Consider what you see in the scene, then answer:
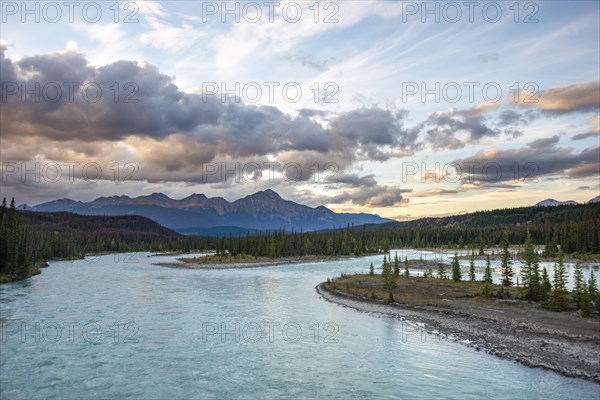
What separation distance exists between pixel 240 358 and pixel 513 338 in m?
21.1

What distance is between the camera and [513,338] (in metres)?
32.1

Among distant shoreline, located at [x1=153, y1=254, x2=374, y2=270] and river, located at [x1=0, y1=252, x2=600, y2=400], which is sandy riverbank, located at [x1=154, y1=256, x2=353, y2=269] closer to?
Answer: distant shoreline, located at [x1=153, y1=254, x2=374, y2=270]

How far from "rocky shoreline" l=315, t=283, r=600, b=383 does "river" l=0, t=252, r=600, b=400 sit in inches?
53.2

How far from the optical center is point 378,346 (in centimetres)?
3198

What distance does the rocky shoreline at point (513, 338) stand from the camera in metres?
26.2

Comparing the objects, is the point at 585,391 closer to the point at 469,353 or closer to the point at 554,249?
the point at 469,353

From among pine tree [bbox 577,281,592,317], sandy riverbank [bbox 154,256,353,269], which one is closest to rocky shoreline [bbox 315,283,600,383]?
pine tree [bbox 577,281,592,317]

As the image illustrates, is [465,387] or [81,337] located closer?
[465,387]

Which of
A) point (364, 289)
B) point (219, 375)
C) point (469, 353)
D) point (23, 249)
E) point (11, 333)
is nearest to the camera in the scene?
point (219, 375)

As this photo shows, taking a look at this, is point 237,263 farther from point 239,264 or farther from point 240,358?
point 240,358

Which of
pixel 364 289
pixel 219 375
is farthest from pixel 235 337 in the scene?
pixel 364 289

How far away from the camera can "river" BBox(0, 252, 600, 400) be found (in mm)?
22594

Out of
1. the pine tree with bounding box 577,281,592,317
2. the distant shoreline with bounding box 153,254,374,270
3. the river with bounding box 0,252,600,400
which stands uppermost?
the pine tree with bounding box 577,281,592,317

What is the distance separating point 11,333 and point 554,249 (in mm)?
149303
